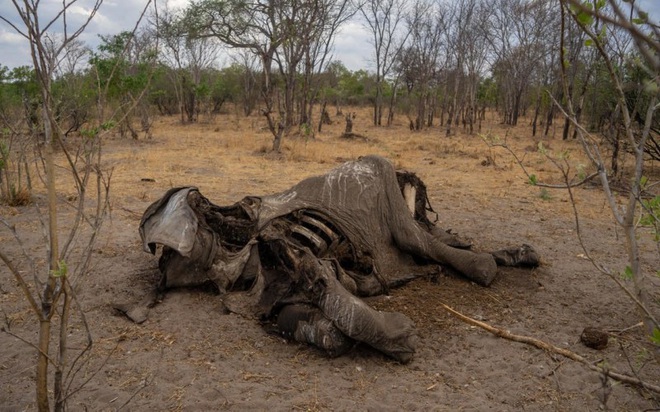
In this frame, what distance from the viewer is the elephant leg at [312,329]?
349 cm

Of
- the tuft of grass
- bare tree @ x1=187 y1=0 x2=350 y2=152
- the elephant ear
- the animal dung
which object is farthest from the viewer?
bare tree @ x1=187 y1=0 x2=350 y2=152

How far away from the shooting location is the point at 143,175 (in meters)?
10.5

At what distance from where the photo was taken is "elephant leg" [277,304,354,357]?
3486 mm

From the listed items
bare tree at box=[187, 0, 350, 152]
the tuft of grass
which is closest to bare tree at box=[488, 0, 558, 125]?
bare tree at box=[187, 0, 350, 152]

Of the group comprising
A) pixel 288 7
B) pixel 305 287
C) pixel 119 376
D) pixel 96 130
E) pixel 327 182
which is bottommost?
pixel 119 376

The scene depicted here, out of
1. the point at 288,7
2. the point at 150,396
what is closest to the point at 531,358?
the point at 150,396

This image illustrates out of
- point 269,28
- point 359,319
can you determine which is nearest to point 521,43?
point 269,28

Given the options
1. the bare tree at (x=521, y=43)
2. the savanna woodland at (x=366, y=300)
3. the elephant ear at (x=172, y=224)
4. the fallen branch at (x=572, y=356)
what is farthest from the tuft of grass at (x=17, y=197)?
the bare tree at (x=521, y=43)

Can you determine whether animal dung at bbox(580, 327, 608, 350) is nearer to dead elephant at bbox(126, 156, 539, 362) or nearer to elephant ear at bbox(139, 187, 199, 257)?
dead elephant at bbox(126, 156, 539, 362)

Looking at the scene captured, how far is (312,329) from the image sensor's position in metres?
3.56

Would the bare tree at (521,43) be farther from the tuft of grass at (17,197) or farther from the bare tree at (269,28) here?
the tuft of grass at (17,197)

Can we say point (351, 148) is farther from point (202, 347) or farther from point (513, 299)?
point (202, 347)

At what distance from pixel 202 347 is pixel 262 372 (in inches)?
21.9

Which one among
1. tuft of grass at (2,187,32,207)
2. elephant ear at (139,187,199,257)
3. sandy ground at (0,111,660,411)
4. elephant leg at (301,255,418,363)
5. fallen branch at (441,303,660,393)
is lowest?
sandy ground at (0,111,660,411)
